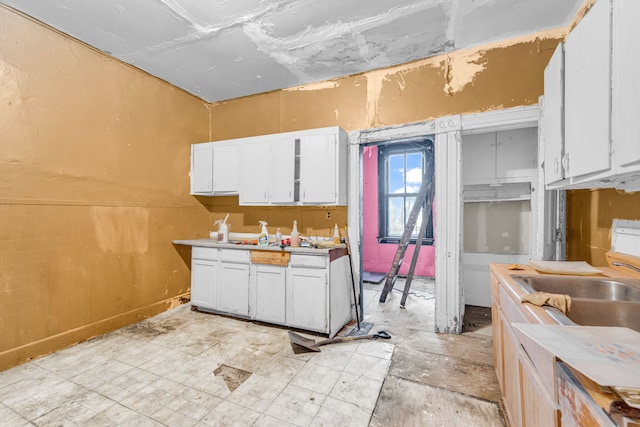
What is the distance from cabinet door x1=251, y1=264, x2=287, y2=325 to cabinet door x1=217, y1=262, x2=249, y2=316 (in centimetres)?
12

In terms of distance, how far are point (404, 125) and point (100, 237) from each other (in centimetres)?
364

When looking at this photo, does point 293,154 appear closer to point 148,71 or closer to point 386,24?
point 386,24

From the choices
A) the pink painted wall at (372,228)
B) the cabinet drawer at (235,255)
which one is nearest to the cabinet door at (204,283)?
the cabinet drawer at (235,255)

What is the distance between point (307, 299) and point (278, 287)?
38 centimetres

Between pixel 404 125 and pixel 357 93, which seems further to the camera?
pixel 357 93

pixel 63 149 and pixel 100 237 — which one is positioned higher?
pixel 63 149

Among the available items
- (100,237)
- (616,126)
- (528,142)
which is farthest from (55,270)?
(528,142)

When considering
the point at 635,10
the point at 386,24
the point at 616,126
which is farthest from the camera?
the point at 386,24

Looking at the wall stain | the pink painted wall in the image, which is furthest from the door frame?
the wall stain

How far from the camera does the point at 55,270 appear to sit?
8.41 feet

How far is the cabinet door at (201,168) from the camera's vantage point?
3.82m

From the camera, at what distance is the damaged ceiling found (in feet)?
7.55

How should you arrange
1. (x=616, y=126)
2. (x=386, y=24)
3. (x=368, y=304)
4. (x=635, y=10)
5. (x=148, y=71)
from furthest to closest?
(x=368, y=304) → (x=148, y=71) → (x=386, y=24) → (x=616, y=126) → (x=635, y=10)

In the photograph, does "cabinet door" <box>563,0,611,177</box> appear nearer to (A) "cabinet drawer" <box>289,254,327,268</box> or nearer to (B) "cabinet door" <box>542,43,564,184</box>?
(B) "cabinet door" <box>542,43,564,184</box>
